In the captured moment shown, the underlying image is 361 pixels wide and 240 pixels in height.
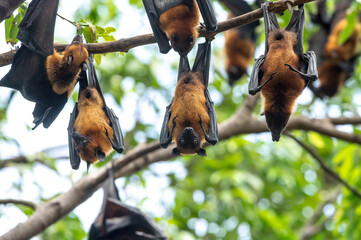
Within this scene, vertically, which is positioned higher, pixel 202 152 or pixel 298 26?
pixel 298 26

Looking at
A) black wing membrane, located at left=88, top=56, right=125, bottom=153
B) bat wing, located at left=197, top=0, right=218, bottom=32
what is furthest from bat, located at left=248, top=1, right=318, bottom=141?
black wing membrane, located at left=88, top=56, right=125, bottom=153

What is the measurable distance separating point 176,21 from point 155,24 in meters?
0.26

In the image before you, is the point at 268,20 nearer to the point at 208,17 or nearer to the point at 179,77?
the point at 208,17

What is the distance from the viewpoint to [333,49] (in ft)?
48.6

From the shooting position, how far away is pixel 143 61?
12469 millimetres

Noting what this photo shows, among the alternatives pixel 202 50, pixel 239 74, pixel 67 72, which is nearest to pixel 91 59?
pixel 67 72

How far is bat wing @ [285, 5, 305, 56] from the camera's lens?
6.21m

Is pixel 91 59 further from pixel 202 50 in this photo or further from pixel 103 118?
pixel 202 50

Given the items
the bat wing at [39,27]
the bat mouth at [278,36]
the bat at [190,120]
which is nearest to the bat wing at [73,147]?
the bat wing at [39,27]

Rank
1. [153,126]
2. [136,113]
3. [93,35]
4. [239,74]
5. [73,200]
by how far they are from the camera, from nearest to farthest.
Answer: [93,35] → [73,200] → [136,113] → [153,126] → [239,74]

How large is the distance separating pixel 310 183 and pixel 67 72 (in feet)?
39.5

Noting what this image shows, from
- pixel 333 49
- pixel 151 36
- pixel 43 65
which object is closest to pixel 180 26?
pixel 151 36

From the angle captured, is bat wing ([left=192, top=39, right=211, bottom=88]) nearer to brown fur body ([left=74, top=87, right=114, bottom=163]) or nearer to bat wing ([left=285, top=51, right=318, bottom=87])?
brown fur body ([left=74, top=87, right=114, bottom=163])

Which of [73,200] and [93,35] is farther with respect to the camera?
[73,200]
